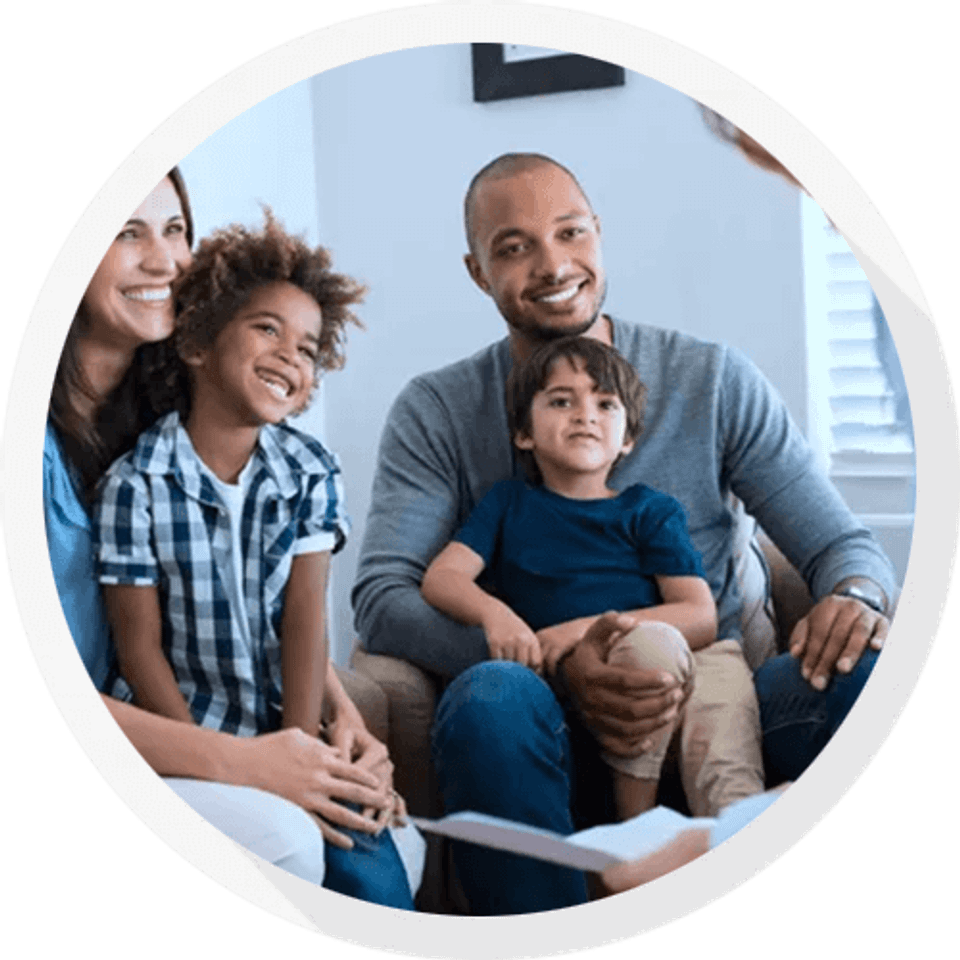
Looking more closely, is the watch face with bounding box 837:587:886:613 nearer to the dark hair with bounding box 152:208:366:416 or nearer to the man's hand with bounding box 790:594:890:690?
the man's hand with bounding box 790:594:890:690

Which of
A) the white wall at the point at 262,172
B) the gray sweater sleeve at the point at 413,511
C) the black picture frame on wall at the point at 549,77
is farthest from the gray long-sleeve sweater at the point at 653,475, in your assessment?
the black picture frame on wall at the point at 549,77

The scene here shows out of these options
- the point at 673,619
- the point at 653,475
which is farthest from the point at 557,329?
the point at 673,619

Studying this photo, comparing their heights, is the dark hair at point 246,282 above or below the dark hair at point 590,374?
above

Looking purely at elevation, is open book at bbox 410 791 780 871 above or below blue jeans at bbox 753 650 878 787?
below

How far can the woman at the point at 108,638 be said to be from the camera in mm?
1457

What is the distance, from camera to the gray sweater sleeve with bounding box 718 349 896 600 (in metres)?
1.46

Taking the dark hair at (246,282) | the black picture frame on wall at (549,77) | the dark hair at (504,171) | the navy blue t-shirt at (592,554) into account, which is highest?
the black picture frame on wall at (549,77)

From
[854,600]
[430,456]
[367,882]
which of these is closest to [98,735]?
[367,882]

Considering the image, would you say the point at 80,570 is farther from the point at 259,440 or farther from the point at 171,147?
the point at 171,147

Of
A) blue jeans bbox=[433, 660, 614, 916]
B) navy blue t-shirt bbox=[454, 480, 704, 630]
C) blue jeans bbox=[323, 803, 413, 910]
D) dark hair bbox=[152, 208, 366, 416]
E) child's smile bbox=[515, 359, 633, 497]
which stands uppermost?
dark hair bbox=[152, 208, 366, 416]

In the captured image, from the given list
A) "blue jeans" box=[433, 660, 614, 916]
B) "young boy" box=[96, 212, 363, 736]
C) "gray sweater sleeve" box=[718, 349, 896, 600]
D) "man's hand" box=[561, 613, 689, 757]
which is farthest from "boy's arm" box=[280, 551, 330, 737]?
"gray sweater sleeve" box=[718, 349, 896, 600]

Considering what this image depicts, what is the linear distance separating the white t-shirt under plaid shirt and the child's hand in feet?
0.52

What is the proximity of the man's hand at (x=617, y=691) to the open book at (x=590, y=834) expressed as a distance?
7cm

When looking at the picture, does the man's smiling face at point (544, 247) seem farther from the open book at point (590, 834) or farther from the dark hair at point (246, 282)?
the open book at point (590, 834)
